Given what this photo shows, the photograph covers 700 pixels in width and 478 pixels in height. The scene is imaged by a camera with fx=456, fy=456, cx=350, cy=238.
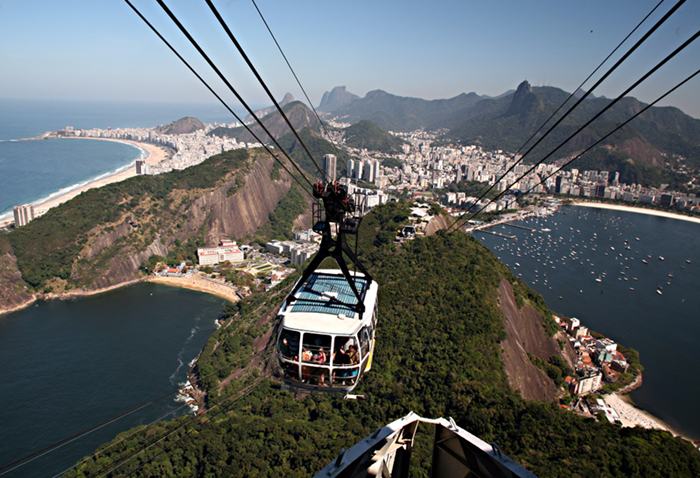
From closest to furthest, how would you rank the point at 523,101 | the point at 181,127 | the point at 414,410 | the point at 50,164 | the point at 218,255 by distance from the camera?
the point at 414,410 < the point at 218,255 < the point at 50,164 < the point at 181,127 < the point at 523,101

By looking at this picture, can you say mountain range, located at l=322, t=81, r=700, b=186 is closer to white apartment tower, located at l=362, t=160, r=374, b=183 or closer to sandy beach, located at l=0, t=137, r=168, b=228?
white apartment tower, located at l=362, t=160, r=374, b=183

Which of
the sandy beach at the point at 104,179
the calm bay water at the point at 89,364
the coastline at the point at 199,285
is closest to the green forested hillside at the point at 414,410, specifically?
the calm bay water at the point at 89,364

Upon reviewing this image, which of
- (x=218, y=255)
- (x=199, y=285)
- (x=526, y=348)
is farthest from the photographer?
(x=218, y=255)

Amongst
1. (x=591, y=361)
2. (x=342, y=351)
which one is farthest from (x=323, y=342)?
(x=591, y=361)

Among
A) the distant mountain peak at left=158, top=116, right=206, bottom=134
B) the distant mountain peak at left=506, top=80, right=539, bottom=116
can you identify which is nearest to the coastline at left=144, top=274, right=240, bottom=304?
the distant mountain peak at left=158, top=116, right=206, bottom=134

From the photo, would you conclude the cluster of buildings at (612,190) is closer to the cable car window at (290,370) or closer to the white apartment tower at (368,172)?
the white apartment tower at (368,172)

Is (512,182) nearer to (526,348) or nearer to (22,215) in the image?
(526,348)

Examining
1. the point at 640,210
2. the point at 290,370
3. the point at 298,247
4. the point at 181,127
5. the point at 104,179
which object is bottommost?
the point at 298,247
